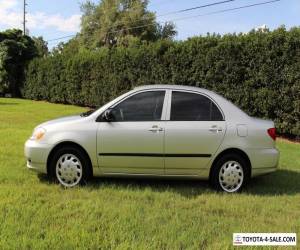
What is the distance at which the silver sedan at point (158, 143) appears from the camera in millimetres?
7344

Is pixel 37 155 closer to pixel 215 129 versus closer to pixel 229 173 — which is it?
pixel 215 129

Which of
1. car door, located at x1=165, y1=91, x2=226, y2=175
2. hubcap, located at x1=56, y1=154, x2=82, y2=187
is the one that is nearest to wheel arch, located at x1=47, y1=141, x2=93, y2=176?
hubcap, located at x1=56, y1=154, x2=82, y2=187

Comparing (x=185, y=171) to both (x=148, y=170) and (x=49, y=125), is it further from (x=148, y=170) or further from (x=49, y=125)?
(x=49, y=125)

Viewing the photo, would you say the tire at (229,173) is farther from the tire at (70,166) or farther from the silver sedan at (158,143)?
the tire at (70,166)

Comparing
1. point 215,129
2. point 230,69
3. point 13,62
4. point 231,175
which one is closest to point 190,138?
point 215,129

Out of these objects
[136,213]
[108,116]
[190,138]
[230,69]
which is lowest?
[136,213]

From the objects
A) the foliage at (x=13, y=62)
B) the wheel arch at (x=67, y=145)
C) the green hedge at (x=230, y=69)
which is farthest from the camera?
the foliage at (x=13, y=62)

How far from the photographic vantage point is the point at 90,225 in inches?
214

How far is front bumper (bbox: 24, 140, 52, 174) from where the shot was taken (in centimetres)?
746

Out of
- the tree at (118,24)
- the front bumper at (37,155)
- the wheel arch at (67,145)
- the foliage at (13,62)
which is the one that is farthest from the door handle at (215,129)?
the tree at (118,24)

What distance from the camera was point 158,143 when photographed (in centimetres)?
732

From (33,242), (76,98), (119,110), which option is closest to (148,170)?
(119,110)

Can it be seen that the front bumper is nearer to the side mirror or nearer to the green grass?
the green grass

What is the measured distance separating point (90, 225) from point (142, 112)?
257 centimetres
